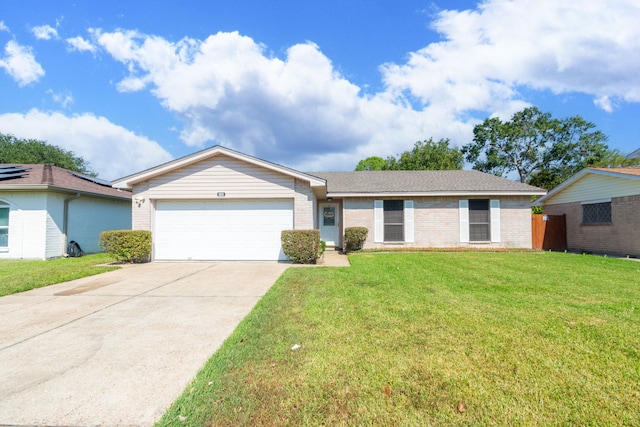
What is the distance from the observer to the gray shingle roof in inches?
557

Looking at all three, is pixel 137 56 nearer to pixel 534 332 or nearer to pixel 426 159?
pixel 534 332

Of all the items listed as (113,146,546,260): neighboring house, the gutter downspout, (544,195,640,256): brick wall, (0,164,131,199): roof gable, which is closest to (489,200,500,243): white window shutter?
(544,195,640,256): brick wall

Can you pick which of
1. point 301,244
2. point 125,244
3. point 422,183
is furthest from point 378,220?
point 125,244

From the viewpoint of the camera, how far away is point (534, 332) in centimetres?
380

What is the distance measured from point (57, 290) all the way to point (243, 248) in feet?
17.9

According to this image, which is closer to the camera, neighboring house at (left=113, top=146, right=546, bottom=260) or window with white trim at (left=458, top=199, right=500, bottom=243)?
neighboring house at (left=113, top=146, right=546, bottom=260)

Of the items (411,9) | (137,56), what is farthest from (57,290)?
(411,9)

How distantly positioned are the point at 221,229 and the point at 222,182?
66.0 inches

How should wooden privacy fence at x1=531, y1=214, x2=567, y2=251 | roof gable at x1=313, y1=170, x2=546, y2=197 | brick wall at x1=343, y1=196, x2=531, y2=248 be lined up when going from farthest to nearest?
wooden privacy fence at x1=531, y1=214, x2=567, y2=251 < brick wall at x1=343, y1=196, x2=531, y2=248 < roof gable at x1=313, y1=170, x2=546, y2=197

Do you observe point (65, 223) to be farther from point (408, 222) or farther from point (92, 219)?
point (408, 222)

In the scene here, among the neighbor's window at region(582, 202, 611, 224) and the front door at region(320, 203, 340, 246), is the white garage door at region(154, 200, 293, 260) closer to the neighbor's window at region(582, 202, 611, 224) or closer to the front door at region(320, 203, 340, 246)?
the front door at region(320, 203, 340, 246)

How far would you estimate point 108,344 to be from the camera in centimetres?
366

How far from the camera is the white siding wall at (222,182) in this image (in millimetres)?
11133

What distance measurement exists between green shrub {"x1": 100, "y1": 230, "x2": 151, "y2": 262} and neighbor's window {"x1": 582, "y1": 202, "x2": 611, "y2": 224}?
18.1m
